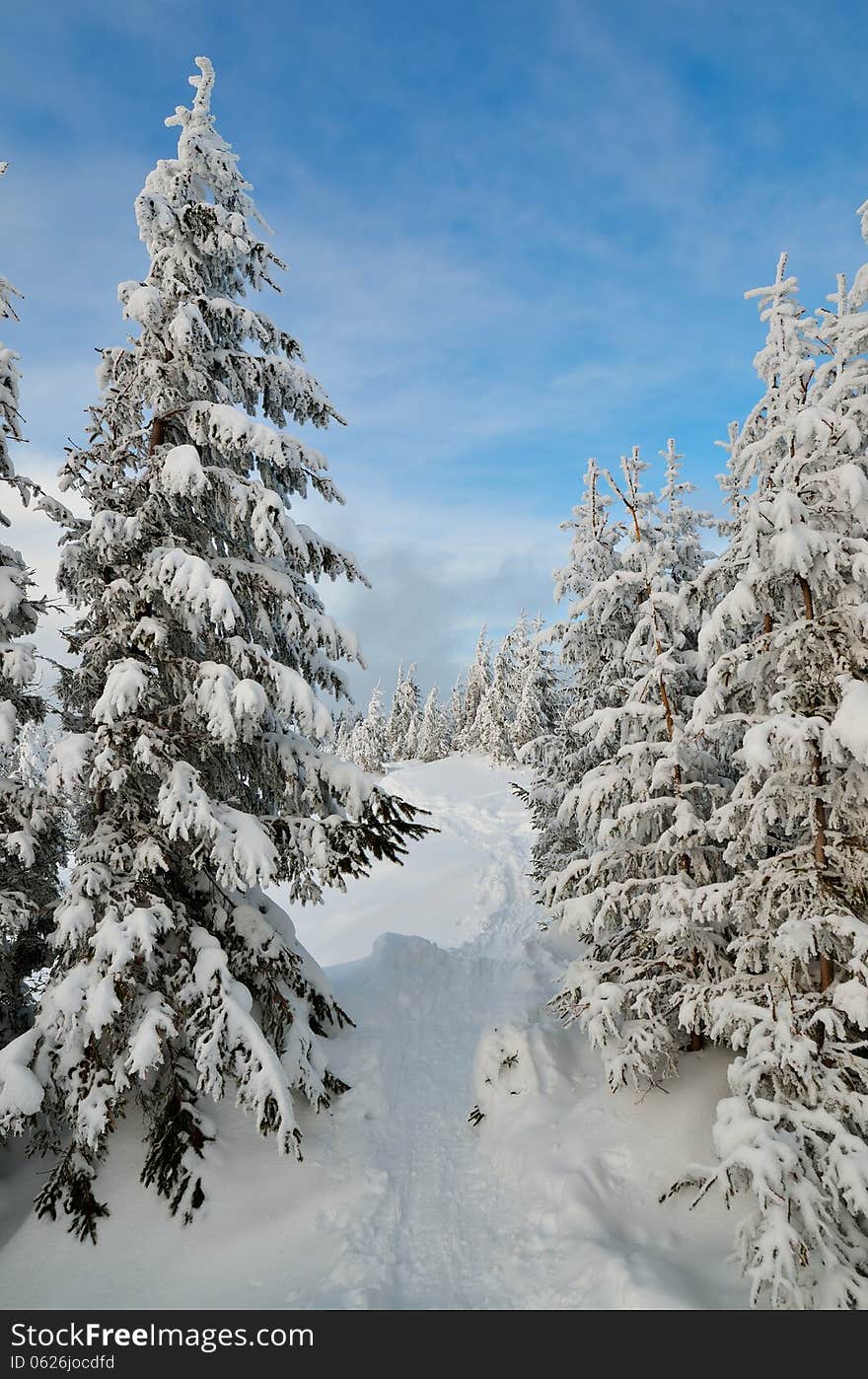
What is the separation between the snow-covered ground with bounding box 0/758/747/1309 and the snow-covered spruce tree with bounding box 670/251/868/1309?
4.61ft

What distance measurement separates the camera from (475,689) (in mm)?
86438

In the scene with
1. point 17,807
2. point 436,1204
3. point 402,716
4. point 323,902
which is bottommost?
point 436,1204

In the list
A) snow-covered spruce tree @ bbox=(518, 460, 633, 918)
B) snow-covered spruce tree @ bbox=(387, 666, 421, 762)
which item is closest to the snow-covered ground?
snow-covered spruce tree @ bbox=(518, 460, 633, 918)

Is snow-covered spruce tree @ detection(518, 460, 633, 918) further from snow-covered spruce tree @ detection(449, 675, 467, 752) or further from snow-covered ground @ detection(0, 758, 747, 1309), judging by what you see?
snow-covered spruce tree @ detection(449, 675, 467, 752)

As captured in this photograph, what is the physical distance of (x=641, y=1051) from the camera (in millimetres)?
7910

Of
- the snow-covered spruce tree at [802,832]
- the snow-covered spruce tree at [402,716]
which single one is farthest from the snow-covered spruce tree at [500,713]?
the snow-covered spruce tree at [802,832]

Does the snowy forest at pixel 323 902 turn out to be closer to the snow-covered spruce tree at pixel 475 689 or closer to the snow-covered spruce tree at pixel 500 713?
the snow-covered spruce tree at pixel 500 713

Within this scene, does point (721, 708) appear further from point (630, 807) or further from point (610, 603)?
point (610, 603)

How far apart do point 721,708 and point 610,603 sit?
463cm

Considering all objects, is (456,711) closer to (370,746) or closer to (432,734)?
(432,734)

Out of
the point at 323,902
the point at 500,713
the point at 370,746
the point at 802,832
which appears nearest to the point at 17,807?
the point at 323,902

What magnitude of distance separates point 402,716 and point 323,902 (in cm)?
9049

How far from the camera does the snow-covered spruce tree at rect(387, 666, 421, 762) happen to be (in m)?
94.7

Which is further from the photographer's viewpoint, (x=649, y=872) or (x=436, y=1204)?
(x=649, y=872)
